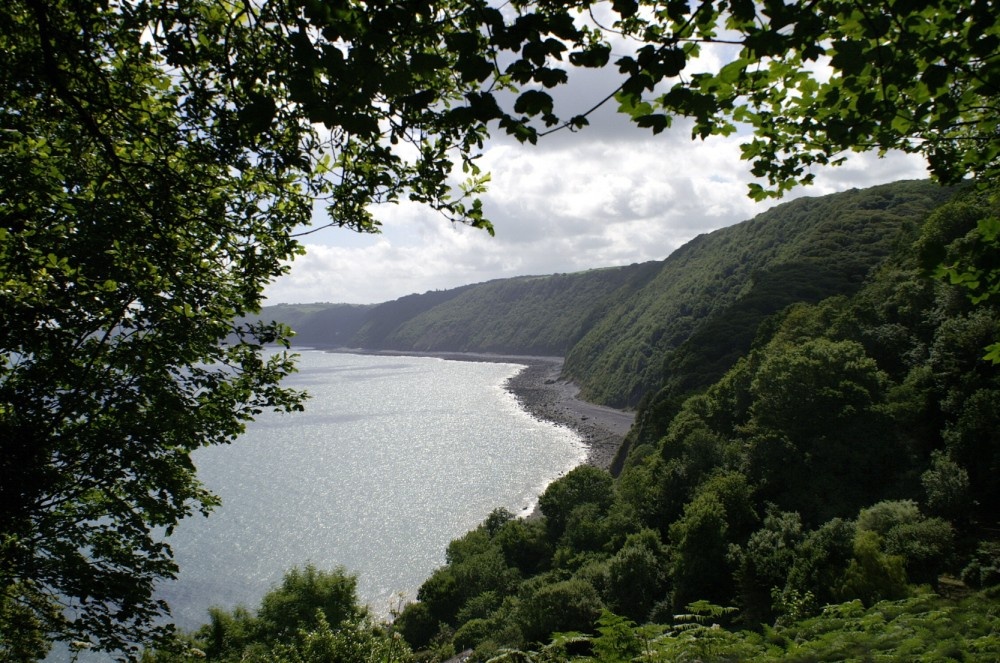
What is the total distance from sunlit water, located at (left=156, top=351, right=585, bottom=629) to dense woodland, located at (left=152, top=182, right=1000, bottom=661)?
864 cm

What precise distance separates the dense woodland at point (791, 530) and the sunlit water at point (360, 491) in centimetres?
864

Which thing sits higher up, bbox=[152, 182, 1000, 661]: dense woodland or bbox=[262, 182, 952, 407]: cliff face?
bbox=[262, 182, 952, 407]: cliff face

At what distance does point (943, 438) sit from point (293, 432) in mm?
84062

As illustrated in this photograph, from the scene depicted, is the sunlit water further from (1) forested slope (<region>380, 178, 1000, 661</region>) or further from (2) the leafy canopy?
(2) the leafy canopy

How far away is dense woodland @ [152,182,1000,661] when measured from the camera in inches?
263

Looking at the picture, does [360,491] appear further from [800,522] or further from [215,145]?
[215,145]

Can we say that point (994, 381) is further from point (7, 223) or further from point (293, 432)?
point (293, 432)

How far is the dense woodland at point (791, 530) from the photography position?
6.68 meters

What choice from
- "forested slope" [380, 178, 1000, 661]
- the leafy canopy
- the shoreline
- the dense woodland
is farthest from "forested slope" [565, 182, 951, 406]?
the leafy canopy

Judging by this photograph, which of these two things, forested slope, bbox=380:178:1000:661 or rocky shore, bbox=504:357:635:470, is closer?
forested slope, bbox=380:178:1000:661

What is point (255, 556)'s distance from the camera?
4575cm

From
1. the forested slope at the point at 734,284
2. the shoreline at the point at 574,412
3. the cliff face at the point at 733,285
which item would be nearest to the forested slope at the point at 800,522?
the cliff face at the point at 733,285

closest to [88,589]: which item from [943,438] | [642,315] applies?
[943,438]

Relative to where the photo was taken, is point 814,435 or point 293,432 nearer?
point 814,435
